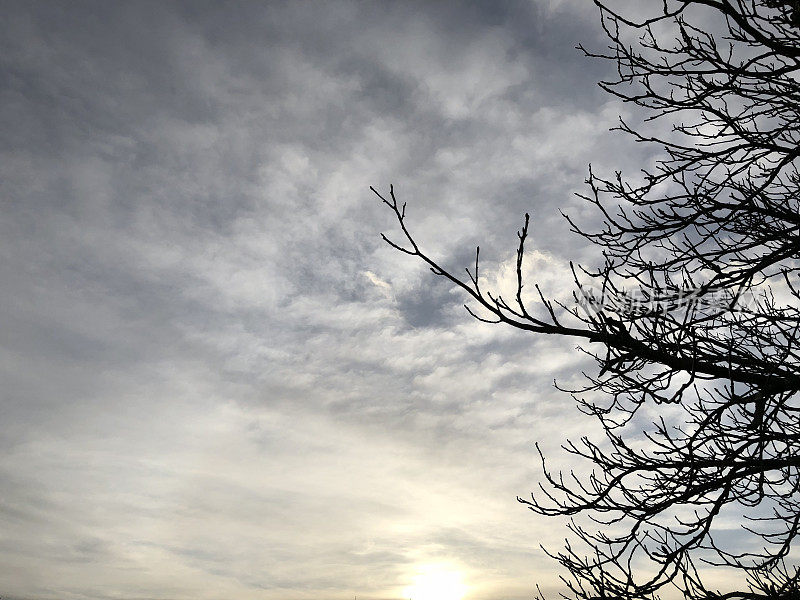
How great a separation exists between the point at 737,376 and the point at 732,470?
66 centimetres

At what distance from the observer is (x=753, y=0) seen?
4.96 meters

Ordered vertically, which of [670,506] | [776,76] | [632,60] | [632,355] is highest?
[632,60]

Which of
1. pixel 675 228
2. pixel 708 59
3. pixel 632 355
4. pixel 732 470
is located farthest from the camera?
pixel 675 228

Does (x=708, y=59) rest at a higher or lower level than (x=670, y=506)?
higher

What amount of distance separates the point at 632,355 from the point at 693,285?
115cm

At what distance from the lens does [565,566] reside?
14.6ft

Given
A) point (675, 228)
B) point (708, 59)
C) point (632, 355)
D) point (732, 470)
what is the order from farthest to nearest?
point (675, 228)
point (708, 59)
point (732, 470)
point (632, 355)

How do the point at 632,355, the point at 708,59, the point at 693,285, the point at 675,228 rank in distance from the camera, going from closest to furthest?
the point at 632,355, the point at 693,285, the point at 708,59, the point at 675,228

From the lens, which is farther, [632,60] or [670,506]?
[632,60]

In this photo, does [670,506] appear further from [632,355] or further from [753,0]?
[753,0]

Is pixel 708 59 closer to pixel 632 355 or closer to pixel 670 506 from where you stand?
pixel 632 355

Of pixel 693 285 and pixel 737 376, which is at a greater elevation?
pixel 693 285

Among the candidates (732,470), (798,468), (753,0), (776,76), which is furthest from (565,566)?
(753,0)

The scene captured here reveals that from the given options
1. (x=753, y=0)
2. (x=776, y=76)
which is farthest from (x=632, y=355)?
(x=753, y=0)
